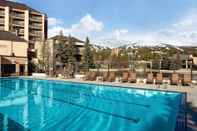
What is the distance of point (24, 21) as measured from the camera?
177 feet

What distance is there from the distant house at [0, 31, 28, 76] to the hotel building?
478 inches

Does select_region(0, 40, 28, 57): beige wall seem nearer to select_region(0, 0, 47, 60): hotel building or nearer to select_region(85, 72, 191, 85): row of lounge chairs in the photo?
select_region(0, 0, 47, 60): hotel building

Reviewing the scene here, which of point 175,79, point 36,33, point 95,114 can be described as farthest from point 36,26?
point 95,114

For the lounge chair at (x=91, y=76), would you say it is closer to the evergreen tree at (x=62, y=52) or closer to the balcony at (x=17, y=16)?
the evergreen tree at (x=62, y=52)

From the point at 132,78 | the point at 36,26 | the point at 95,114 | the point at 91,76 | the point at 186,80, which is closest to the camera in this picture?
the point at 95,114

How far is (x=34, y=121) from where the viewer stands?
28.5 feet

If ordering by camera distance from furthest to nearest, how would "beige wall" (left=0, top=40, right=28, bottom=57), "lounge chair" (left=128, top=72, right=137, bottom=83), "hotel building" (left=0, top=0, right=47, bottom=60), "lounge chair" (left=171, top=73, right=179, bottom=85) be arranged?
1. "hotel building" (left=0, top=0, right=47, bottom=60)
2. "beige wall" (left=0, top=40, right=28, bottom=57)
3. "lounge chair" (left=128, top=72, right=137, bottom=83)
4. "lounge chair" (left=171, top=73, right=179, bottom=85)

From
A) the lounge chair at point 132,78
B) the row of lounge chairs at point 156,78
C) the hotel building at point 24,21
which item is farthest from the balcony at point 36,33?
the lounge chair at point 132,78

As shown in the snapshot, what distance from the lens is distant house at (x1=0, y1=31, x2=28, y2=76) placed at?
109ft

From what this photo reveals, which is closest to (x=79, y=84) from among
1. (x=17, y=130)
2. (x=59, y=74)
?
(x=59, y=74)

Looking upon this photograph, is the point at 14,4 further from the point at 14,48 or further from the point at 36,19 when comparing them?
the point at 14,48

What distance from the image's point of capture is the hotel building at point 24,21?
50.9m

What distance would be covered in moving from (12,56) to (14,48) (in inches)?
49.8

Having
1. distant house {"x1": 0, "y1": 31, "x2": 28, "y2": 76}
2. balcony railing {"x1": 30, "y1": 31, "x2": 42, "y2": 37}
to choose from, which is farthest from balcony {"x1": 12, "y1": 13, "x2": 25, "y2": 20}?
distant house {"x1": 0, "y1": 31, "x2": 28, "y2": 76}
